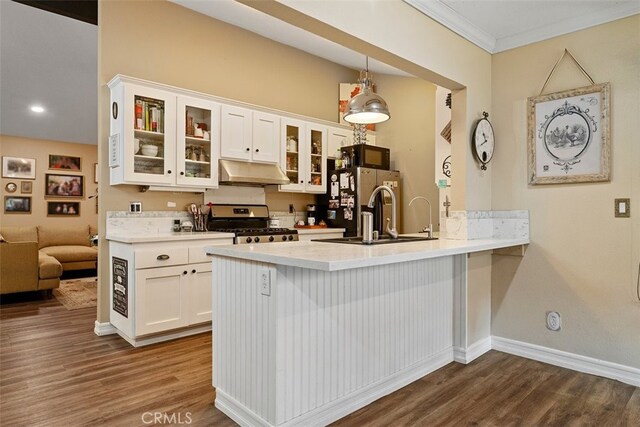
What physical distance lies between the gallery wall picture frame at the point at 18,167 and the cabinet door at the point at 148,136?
532 cm

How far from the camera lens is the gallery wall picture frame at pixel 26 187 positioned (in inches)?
284

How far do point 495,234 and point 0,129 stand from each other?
320 inches

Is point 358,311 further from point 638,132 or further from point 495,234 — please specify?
point 638,132

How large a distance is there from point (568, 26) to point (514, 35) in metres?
0.37

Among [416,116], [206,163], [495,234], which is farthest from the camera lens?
[416,116]

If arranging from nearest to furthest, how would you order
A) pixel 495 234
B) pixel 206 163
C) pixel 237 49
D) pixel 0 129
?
pixel 495 234, pixel 206 163, pixel 237 49, pixel 0 129

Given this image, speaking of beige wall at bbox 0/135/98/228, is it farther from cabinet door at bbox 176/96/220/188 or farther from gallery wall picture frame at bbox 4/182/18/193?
cabinet door at bbox 176/96/220/188

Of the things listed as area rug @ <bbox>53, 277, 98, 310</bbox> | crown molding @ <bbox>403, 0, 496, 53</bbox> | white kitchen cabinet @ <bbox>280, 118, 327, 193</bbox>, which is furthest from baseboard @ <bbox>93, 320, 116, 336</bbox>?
crown molding @ <bbox>403, 0, 496, 53</bbox>

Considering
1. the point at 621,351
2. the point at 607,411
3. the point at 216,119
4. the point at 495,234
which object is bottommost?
the point at 607,411

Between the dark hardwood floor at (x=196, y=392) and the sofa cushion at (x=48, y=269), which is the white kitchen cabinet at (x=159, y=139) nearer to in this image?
the dark hardwood floor at (x=196, y=392)

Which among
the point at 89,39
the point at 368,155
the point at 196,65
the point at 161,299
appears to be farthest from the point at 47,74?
the point at 368,155

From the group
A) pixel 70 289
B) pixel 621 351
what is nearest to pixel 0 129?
pixel 70 289

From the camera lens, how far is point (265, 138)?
435cm

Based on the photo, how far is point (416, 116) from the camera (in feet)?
16.5
